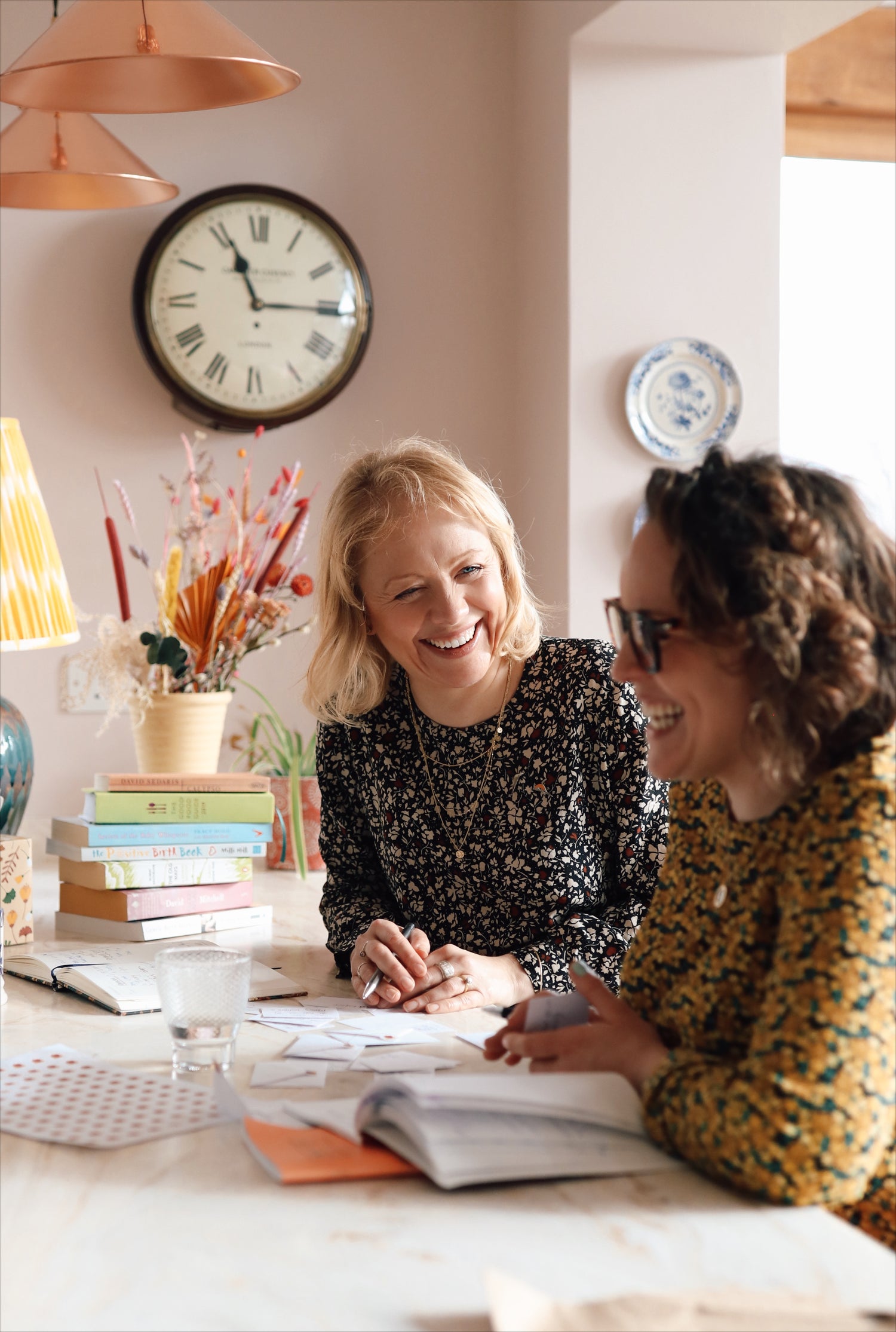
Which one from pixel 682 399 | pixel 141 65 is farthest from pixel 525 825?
pixel 682 399

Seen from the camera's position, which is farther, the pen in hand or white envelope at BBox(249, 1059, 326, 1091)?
the pen in hand

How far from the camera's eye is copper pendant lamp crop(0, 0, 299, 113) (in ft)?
4.79

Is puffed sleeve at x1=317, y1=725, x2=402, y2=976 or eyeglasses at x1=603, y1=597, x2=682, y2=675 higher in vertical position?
eyeglasses at x1=603, y1=597, x2=682, y2=675

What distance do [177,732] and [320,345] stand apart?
1.20 meters

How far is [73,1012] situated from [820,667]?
2.71 ft

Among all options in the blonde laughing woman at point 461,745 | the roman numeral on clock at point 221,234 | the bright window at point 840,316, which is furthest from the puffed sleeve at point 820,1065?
the bright window at point 840,316

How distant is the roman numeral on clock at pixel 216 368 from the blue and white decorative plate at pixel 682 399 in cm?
88

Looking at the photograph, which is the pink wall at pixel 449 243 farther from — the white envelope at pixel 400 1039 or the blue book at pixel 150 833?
the white envelope at pixel 400 1039

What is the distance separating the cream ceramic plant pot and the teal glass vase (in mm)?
235

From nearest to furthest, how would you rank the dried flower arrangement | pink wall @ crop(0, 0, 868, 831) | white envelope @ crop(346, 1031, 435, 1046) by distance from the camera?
white envelope @ crop(346, 1031, 435, 1046), the dried flower arrangement, pink wall @ crop(0, 0, 868, 831)

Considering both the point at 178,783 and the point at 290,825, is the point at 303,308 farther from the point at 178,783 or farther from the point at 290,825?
the point at 178,783

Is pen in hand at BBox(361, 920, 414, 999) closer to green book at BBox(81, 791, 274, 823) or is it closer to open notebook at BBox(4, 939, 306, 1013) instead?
open notebook at BBox(4, 939, 306, 1013)

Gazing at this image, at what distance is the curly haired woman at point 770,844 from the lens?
0.81 m

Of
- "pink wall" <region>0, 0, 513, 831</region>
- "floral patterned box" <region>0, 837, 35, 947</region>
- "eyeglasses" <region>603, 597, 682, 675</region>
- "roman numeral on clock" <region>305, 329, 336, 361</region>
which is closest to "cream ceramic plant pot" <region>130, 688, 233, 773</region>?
"floral patterned box" <region>0, 837, 35, 947</region>
